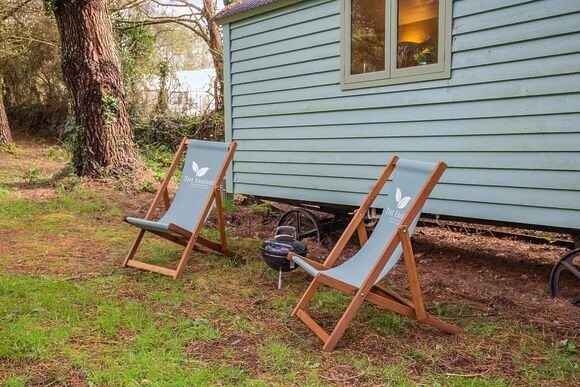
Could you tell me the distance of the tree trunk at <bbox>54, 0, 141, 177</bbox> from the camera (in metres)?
7.32

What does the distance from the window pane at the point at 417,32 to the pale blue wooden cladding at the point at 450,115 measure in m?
0.20

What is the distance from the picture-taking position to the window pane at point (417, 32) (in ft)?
13.9

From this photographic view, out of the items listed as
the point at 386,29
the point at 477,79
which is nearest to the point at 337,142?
the point at 386,29

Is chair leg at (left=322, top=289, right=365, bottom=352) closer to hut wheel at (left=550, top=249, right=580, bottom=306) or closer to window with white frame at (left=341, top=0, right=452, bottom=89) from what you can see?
hut wheel at (left=550, top=249, right=580, bottom=306)

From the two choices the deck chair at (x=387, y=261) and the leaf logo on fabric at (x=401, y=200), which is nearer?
the deck chair at (x=387, y=261)

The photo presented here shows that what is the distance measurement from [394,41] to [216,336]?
3125 millimetres

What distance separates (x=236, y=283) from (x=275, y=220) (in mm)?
2702

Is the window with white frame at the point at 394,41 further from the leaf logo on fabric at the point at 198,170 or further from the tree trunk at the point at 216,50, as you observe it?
the tree trunk at the point at 216,50

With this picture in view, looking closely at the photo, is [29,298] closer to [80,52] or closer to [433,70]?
[433,70]

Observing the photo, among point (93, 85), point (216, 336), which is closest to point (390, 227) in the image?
point (216, 336)

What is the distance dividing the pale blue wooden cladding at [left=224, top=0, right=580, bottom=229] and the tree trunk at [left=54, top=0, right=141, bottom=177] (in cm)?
251

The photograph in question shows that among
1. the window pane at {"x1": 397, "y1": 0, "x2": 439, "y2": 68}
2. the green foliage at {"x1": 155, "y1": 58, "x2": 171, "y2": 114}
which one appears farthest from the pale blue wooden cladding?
the green foliage at {"x1": 155, "y1": 58, "x2": 171, "y2": 114}

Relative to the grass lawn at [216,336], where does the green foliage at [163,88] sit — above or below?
above

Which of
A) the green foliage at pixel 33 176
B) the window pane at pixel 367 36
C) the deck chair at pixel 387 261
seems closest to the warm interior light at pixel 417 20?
the window pane at pixel 367 36
